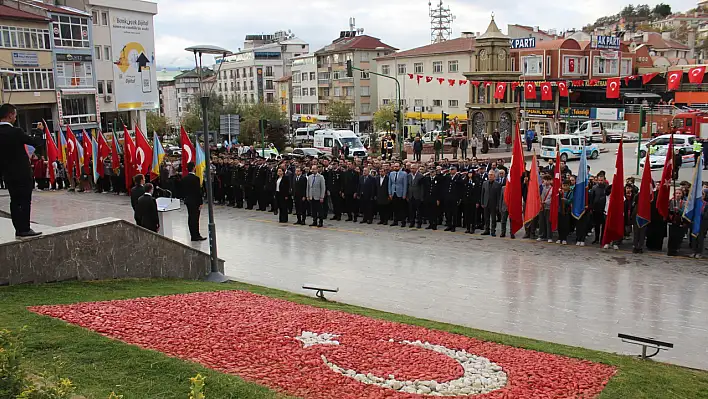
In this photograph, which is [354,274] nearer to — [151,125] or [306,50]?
[151,125]

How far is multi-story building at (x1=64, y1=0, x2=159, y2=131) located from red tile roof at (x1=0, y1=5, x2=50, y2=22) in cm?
657

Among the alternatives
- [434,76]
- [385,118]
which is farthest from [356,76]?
[385,118]

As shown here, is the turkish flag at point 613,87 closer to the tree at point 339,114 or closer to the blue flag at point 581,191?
the blue flag at point 581,191

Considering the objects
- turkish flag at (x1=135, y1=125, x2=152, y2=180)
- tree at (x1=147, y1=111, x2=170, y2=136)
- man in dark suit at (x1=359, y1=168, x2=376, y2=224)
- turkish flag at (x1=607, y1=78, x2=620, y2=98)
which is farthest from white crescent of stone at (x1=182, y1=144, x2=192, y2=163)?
tree at (x1=147, y1=111, x2=170, y2=136)

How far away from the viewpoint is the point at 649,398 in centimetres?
678

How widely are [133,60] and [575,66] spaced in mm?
45199

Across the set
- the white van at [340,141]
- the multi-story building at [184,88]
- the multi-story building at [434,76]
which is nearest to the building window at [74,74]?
the white van at [340,141]

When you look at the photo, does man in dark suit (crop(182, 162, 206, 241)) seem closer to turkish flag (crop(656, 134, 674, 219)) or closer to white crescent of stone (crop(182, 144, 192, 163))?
white crescent of stone (crop(182, 144, 192, 163))

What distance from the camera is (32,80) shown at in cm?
4884

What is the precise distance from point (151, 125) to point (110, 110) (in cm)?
2415

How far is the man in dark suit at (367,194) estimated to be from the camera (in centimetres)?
2050

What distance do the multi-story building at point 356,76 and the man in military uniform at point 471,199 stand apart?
2447 inches

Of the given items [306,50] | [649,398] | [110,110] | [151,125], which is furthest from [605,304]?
[306,50]

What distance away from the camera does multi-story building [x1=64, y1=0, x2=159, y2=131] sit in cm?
5878
